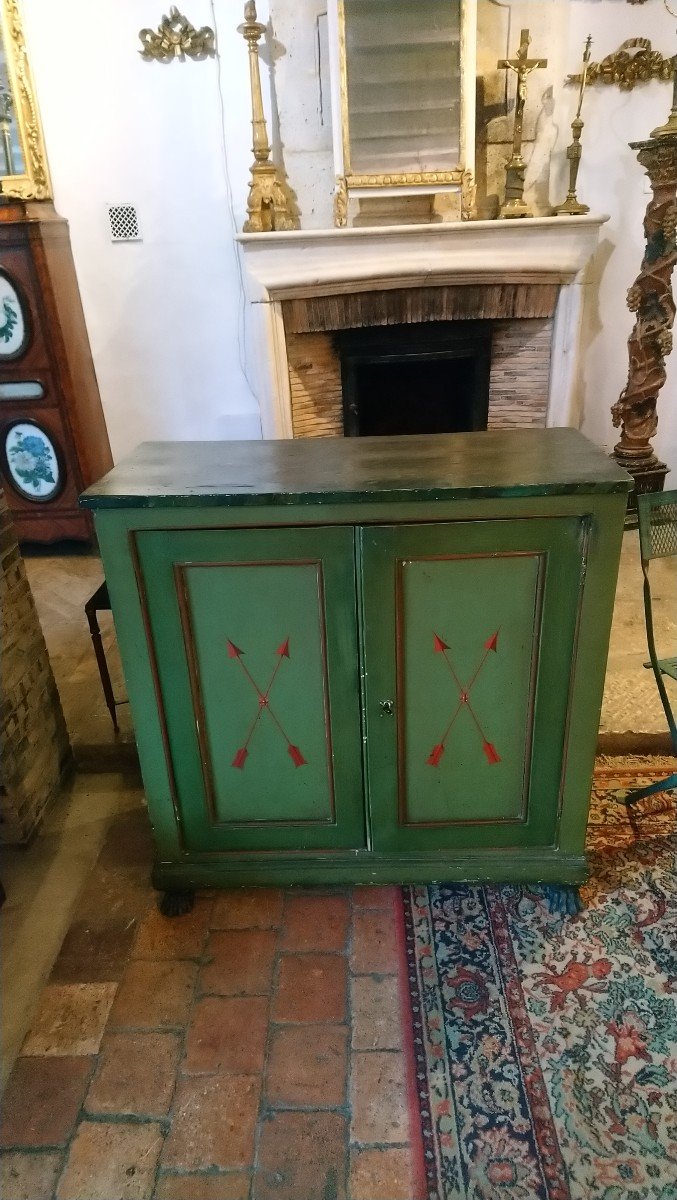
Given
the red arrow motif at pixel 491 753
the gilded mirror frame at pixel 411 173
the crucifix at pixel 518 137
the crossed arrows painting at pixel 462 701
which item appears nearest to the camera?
the crossed arrows painting at pixel 462 701

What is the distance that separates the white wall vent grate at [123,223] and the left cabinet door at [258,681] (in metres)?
2.50

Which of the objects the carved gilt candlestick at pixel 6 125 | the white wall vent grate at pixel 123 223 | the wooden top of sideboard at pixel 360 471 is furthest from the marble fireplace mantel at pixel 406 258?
the wooden top of sideboard at pixel 360 471

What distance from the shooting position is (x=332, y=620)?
1523 mm

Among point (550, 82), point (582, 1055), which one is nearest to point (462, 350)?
point (550, 82)

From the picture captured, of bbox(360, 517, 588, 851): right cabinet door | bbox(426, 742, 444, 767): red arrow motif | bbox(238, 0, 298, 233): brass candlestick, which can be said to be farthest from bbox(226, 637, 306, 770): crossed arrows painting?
bbox(238, 0, 298, 233): brass candlestick

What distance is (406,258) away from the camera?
10.2ft

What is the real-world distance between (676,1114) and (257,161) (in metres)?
3.41

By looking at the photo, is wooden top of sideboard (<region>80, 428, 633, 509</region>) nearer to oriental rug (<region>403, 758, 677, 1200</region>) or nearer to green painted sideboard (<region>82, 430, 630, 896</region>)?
green painted sideboard (<region>82, 430, 630, 896</region>)

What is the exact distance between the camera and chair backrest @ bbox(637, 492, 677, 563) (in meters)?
1.78

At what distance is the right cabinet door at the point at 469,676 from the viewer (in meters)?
1.45

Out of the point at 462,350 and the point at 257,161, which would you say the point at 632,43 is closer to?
the point at 462,350

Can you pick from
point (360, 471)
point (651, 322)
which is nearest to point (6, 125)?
point (360, 471)

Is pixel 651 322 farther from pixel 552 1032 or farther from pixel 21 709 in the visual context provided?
pixel 21 709

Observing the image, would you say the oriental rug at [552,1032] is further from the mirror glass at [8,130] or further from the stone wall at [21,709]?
the mirror glass at [8,130]
